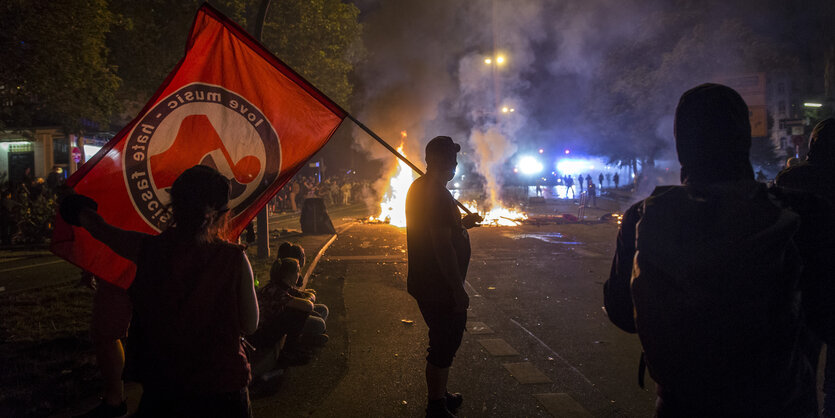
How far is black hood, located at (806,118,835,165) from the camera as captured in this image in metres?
2.79

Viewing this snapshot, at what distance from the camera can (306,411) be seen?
351cm

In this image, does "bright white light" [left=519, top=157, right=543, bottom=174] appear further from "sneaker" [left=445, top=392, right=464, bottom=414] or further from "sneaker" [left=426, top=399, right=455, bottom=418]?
"sneaker" [left=426, top=399, right=455, bottom=418]

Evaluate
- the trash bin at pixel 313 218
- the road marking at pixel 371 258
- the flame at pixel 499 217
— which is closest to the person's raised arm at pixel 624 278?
the road marking at pixel 371 258

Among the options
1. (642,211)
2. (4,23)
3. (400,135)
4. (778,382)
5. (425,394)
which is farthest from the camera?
(400,135)

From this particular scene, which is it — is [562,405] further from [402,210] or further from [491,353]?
[402,210]

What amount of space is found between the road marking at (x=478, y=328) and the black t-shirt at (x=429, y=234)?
2.30 metres

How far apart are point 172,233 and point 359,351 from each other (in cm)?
322

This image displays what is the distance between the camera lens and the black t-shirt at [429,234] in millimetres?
3064

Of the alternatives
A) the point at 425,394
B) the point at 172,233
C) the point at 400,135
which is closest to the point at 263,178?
the point at 172,233

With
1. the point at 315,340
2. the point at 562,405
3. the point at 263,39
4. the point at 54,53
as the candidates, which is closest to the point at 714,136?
the point at 562,405

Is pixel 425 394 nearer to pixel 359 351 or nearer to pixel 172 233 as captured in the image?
pixel 359 351

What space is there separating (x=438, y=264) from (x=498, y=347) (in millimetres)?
2194

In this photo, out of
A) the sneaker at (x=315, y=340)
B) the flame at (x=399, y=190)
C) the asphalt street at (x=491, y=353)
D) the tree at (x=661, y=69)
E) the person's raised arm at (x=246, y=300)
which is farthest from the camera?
the tree at (x=661, y=69)

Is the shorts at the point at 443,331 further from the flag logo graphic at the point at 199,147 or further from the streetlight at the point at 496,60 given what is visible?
the streetlight at the point at 496,60
